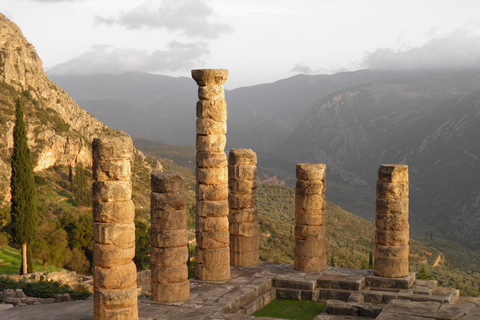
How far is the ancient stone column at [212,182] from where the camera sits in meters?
17.9

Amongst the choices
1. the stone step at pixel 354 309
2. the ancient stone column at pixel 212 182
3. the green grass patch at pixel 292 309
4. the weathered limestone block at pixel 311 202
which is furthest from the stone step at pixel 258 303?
the weathered limestone block at pixel 311 202

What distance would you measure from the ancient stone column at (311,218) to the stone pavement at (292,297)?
0.52m

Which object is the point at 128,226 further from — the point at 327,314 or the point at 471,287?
the point at 471,287

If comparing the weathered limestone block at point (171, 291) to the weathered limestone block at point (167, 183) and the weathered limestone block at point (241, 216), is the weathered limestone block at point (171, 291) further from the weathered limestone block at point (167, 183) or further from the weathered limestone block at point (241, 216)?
the weathered limestone block at point (241, 216)

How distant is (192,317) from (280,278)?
5136 mm

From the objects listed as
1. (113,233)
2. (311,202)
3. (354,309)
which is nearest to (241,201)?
(311,202)

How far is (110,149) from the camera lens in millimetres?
12789

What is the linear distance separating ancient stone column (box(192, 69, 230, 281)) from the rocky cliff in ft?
109

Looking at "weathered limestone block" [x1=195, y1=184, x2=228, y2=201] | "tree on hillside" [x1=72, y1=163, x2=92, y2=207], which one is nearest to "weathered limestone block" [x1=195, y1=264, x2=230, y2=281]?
"weathered limestone block" [x1=195, y1=184, x2=228, y2=201]

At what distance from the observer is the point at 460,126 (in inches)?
3716

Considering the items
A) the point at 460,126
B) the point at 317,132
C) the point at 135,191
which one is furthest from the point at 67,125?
the point at 317,132

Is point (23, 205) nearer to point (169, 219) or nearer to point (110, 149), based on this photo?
point (169, 219)

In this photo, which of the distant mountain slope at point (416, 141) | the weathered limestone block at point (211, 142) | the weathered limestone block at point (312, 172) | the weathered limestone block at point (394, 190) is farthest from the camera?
the distant mountain slope at point (416, 141)

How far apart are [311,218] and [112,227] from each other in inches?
343
